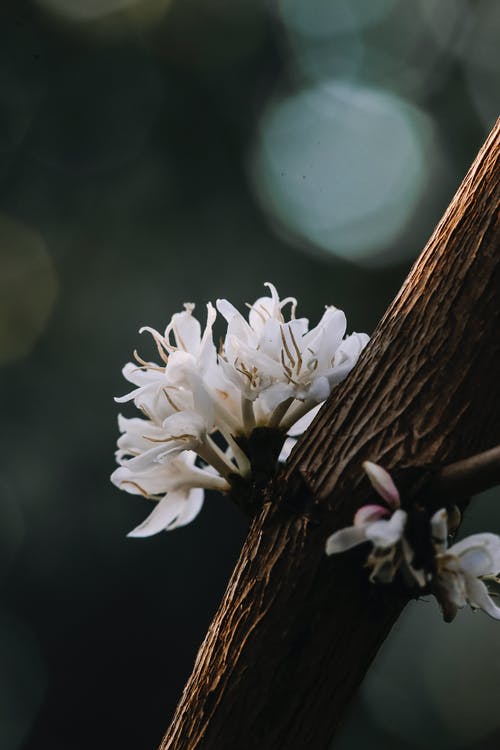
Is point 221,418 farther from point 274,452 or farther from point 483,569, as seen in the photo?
point 483,569

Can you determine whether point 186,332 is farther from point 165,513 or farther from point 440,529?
point 440,529

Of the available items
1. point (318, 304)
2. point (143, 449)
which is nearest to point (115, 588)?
point (318, 304)

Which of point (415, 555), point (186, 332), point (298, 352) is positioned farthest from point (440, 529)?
point (186, 332)

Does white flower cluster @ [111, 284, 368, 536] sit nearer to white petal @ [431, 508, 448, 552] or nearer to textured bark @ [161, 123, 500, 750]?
textured bark @ [161, 123, 500, 750]

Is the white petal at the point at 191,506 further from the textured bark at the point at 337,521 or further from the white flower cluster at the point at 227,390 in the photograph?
the textured bark at the point at 337,521

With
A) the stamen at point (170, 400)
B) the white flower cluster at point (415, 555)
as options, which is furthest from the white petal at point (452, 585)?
the stamen at point (170, 400)

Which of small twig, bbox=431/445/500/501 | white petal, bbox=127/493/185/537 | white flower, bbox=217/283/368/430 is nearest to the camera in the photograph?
small twig, bbox=431/445/500/501

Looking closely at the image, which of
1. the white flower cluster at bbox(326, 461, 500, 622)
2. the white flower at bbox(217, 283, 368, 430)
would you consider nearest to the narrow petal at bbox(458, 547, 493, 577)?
the white flower cluster at bbox(326, 461, 500, 622)
